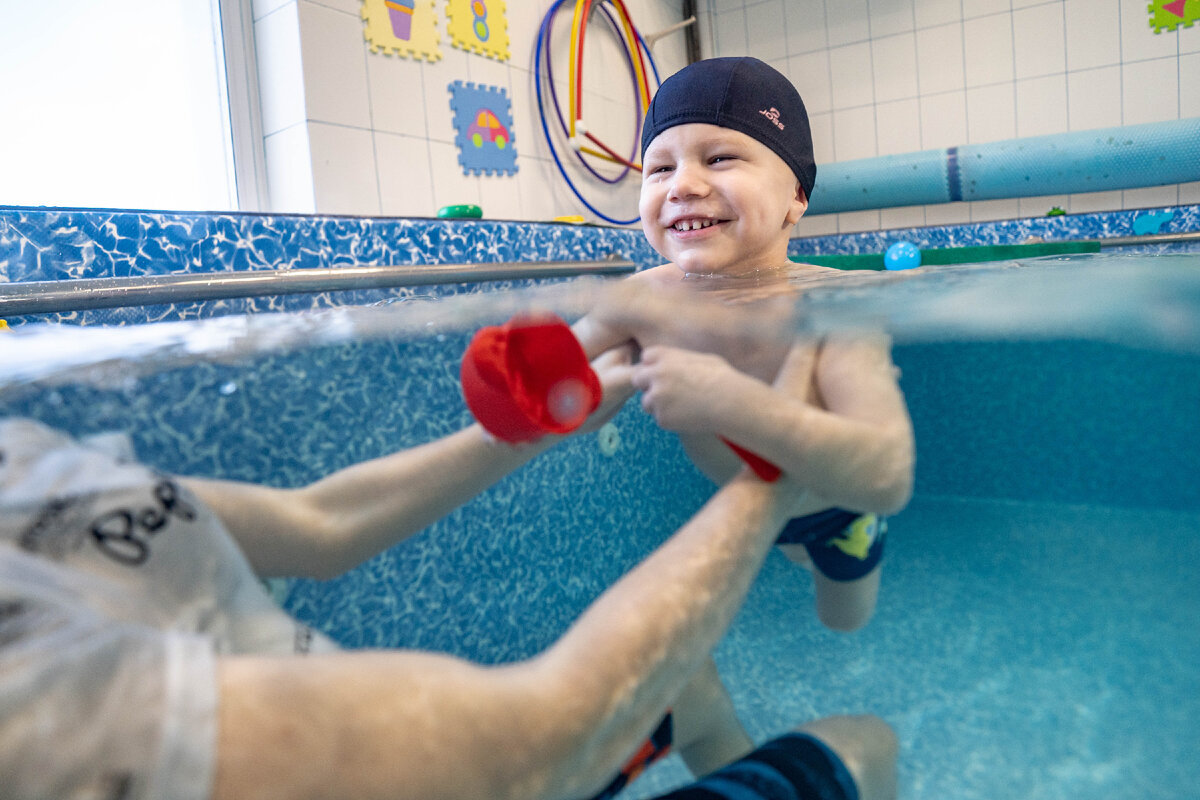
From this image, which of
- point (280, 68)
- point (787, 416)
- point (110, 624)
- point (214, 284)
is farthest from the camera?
point (280, 68)

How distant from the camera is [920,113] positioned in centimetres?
425

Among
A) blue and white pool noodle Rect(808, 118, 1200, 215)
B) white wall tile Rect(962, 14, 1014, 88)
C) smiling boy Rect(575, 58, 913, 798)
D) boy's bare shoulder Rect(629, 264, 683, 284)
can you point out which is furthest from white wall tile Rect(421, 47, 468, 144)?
white wall tile Rect(962, 14, 1014, 88)

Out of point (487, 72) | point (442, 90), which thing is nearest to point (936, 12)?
point (487, 72)

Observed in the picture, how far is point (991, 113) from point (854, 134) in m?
0.74

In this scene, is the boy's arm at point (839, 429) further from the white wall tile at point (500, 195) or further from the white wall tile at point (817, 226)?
the white wall tile at point (817, 226)

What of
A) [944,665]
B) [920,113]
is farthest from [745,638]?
[920,113]

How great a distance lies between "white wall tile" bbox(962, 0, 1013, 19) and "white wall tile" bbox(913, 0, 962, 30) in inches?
1.3

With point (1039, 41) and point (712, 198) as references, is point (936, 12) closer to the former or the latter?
point (1039, 41)

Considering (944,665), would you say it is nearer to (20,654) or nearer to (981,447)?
Answer: (981,447)

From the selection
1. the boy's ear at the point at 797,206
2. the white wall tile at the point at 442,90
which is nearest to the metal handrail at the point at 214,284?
the boy's ear at the point at 797,206

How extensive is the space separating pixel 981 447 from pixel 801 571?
32cm

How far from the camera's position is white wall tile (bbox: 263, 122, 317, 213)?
7.67 ft

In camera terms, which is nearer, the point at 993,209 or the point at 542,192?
the point at 542,192

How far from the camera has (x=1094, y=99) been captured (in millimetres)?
3844
